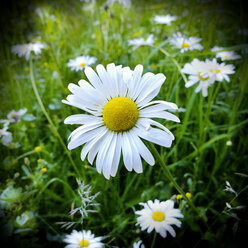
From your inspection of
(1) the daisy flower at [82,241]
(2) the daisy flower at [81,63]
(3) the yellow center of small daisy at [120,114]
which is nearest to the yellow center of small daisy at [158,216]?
(1) the daisy flower at [82,241]

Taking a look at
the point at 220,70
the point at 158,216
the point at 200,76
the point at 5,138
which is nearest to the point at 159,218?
the point at 158,216

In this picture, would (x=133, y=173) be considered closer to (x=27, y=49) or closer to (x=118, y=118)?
(x=118, y=118)

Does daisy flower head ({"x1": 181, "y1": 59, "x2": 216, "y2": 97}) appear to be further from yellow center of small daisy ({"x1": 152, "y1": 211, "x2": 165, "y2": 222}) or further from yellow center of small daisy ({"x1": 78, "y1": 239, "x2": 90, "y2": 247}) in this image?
yellow center of small daisy ({"x1": 78, "y1": 239, "x2": 90, "y2": 247})

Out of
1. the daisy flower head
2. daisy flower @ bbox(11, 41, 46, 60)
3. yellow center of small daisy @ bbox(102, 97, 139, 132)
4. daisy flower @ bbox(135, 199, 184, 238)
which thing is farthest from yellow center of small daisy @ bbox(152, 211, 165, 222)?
daisy flower @ bbox(11, 41, 46, 60)

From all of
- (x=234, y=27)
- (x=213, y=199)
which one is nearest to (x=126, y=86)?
(x=213, y=199)

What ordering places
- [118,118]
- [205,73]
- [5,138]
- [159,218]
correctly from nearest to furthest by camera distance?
[118,118]
[159,218]
[205,73]
[5,138]

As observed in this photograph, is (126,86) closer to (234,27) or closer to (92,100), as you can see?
(92,100)

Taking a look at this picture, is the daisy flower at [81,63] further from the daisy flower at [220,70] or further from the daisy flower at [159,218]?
the daisy flower at [159,218]
